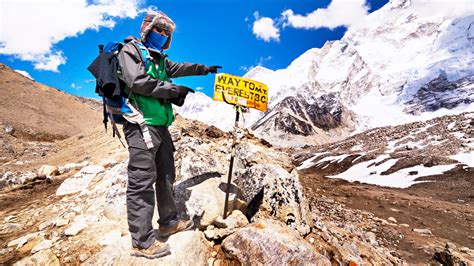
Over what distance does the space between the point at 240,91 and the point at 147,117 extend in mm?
2112

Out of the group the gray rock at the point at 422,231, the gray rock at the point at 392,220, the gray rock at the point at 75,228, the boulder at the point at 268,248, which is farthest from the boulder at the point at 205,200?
the gray rock at the point at 392,220

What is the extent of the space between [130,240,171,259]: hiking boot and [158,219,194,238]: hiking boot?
1.32ft

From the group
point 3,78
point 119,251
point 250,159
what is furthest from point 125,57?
point 3,78

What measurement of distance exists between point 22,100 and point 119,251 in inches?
1372

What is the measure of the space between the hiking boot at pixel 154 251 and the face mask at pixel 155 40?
2.84m

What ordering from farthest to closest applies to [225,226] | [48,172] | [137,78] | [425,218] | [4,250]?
1. [425,218]
2. [48,172]
3. [225,226]
4. [4,250]
5. [137,78]

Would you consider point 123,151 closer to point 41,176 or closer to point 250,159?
point 41,176

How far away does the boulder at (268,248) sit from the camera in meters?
4.16

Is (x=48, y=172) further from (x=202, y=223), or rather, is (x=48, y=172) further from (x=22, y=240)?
(x=202, y=223)

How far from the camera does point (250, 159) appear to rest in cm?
759

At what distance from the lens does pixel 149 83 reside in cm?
362

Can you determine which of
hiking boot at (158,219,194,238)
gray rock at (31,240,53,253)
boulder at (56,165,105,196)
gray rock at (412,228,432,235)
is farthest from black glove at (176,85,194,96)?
gray rock at (412,228,432,235)

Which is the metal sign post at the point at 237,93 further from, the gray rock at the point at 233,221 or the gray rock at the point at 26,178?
the gray rock at the point at 26,178

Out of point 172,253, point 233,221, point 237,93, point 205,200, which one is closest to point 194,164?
point 205,200
